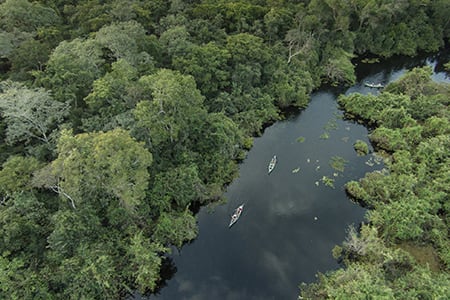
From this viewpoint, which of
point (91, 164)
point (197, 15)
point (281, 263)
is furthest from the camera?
point (197, 15)

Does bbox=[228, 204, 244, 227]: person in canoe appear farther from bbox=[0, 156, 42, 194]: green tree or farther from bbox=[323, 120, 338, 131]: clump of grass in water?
bbox=[323, 120, 338, 131]: clump of grass in water

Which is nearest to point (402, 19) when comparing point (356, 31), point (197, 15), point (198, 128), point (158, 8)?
point (356, 31)

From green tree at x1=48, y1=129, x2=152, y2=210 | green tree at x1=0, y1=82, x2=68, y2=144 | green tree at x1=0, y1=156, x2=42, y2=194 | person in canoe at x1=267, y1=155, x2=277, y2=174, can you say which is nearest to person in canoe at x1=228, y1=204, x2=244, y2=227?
→ person in canoe at x1=267, y1=155, x2=277, y2=174

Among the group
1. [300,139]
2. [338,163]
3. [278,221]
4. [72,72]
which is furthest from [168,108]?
[338,163]

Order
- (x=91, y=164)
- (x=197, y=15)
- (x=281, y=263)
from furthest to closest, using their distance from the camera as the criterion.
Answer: (x=197, y=15)
(x=281, y=263)
(x=91, y=164)

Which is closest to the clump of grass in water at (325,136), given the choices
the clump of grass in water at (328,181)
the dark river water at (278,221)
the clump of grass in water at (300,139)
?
the dark river water at (278,221)

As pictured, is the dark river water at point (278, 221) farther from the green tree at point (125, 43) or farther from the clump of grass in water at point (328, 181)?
the green tree at point (125, 43)

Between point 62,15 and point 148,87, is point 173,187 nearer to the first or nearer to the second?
point 148,87
